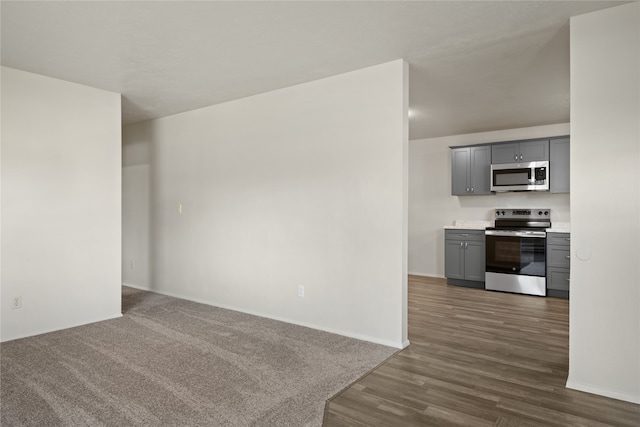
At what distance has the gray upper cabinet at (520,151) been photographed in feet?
18.9

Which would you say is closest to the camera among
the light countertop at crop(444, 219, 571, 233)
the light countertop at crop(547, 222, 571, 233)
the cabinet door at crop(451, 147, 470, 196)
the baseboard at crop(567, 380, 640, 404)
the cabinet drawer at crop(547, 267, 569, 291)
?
the baseboard at crop(567, 380, 640, 404)

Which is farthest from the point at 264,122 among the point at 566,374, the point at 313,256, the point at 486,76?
the point at 566,374

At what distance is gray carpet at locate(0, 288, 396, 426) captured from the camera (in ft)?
7.68

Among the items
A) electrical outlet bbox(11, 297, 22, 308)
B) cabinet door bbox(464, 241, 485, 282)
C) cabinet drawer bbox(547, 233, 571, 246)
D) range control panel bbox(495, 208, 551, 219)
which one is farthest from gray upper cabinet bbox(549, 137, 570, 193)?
electrical outlet bbox(11, 297, 22, 308)

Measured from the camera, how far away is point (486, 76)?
12.7 ft

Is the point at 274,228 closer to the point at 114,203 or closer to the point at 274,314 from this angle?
the point at 274,314

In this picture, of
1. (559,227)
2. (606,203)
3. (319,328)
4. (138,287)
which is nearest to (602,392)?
(606,203)

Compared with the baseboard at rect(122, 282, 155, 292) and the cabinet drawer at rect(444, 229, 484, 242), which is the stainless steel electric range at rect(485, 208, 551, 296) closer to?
the cabinet drawer at rect(444, 229, 484, 242)

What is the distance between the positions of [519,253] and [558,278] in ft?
1.88

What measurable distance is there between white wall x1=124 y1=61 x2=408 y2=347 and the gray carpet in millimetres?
351

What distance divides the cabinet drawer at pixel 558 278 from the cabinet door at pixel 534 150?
159 cm

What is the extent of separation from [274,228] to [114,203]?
1.86m

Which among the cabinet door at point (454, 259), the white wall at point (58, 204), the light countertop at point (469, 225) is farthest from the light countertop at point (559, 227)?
the white wall at point (58, 204)

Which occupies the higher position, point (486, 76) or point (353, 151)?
point (486, 76)
